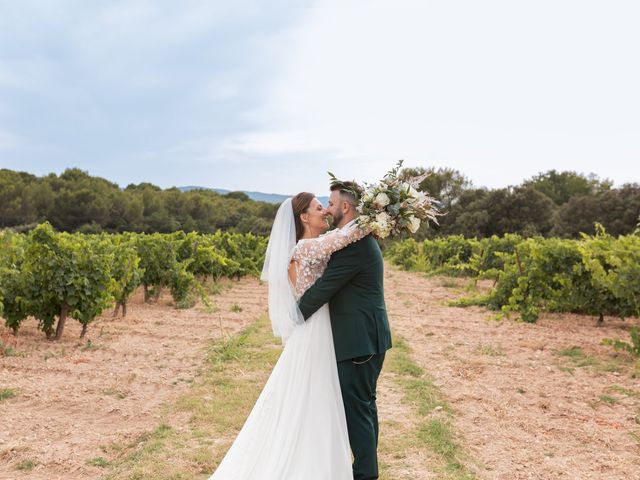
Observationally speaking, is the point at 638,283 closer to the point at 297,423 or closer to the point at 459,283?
the point at 297,423

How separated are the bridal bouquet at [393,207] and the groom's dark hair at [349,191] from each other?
0.19ft

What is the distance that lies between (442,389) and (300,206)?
3.66 metres

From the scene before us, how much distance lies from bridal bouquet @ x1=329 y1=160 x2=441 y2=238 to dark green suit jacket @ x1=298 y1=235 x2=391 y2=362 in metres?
0.20

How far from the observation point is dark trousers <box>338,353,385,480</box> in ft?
11.1

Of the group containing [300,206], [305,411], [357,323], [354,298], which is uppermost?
[300,206]

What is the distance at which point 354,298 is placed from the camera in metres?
3.37

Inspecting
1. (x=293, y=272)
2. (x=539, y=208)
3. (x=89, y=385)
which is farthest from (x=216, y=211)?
(x=293, y=272)

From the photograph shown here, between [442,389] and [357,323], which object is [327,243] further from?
[442,389]

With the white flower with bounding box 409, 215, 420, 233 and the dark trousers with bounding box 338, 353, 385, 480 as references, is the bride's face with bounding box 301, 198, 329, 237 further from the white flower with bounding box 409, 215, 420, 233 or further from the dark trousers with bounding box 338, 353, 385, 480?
the dark trousers with bounding box 338, 353, 385, 480

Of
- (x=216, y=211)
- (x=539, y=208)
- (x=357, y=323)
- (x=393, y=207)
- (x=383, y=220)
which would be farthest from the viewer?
(x=216, y=211)

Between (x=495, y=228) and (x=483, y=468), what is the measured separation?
4693 cm

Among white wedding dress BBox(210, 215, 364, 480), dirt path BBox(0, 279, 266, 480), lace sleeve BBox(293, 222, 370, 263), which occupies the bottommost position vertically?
dirt path BBox(0, 279, 266, 480)

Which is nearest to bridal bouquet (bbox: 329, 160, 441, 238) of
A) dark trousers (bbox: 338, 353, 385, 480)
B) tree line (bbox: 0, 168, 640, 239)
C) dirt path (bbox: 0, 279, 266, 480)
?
dark trousers (bbox: 338, 353, 385, 480)

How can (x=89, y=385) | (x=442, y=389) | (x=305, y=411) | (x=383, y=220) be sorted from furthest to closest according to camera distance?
1. (x=442, y=389)
2. (x=89, y=385)
3. (x=305, y=411)
4. (x=383, y=220)
